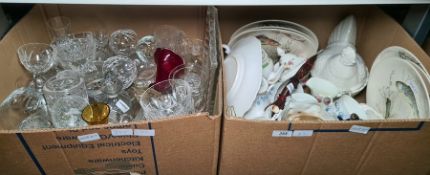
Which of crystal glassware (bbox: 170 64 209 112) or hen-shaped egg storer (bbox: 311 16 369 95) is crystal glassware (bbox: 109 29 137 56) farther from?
hen-shaped egg storer (bbox: 311 16 369 95)

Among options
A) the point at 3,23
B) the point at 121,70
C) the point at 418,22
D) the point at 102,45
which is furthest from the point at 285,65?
the point at 3,23

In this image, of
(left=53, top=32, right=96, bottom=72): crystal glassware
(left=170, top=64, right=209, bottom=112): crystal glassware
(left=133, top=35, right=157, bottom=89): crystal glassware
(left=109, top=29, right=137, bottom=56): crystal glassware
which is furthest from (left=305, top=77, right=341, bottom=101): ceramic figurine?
(left=53, top=32, right=96, bottom=72): crystal glassware

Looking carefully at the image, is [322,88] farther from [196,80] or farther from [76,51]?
[76,51]

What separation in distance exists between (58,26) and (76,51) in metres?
0.13

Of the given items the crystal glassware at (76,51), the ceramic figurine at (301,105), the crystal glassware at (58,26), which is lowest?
the ceramic figurine at (301,105)

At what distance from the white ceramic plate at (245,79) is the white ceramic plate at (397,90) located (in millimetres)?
442

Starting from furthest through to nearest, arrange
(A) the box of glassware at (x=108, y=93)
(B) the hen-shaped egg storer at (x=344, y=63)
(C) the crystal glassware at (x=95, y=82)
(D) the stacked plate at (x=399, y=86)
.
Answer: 1. (B) the hen-shaped egg storer at (x=344, y=63)
2. (C) the crystal glassware at (x=95, y=82)
3. (D) the stacked plate at (x=399, y=86)
4. (A) the box of glassware at (x=108, y=93)

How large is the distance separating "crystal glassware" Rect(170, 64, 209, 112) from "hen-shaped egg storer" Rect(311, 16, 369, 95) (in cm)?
45

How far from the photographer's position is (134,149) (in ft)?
2.45

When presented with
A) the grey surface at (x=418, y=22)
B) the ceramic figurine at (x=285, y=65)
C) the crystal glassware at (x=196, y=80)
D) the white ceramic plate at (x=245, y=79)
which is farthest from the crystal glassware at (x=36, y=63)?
the grey surface at (x=418, y=22)

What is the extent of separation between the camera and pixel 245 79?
2.92 ft

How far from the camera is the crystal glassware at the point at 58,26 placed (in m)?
1.03

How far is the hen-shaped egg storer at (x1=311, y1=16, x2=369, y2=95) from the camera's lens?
1.03 m

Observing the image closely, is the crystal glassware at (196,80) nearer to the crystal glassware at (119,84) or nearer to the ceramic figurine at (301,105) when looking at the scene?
the crystal glassware at (119,84)
